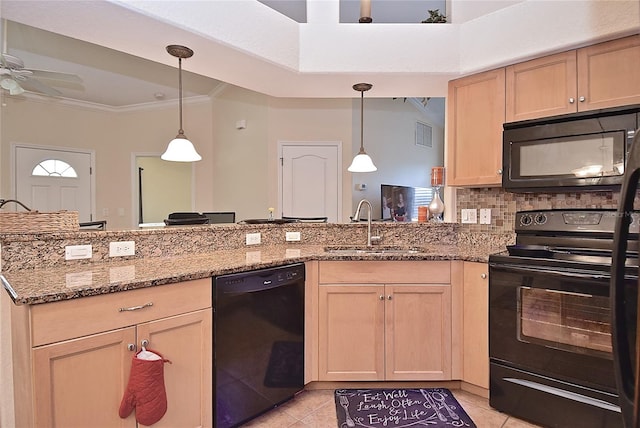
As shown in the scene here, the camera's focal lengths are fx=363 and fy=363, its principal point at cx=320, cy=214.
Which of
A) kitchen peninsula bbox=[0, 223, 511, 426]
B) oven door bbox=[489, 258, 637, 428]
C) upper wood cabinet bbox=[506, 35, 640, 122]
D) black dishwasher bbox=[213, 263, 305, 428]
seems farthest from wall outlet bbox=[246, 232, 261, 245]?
upper wood cabinet bbox=[506, 35, 640, 122]

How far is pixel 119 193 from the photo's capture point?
606 cm

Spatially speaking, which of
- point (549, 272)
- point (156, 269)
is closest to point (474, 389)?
point (549, 272)

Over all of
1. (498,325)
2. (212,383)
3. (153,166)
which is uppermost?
(153,166)

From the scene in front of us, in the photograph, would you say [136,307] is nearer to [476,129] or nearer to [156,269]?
[156,269]

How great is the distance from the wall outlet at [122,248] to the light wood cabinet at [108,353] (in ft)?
1.96

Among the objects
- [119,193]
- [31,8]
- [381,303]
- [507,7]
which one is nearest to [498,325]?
[381,303]

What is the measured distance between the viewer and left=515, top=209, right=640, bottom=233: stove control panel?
77.3 inches

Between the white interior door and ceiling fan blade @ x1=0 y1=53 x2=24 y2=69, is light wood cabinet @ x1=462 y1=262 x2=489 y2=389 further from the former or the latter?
ceiling fan blade @ x1=0 y1=53 x2=24 y2=69

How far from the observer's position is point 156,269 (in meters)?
1.75

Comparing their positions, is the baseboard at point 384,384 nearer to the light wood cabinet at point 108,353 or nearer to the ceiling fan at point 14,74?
the light wood cabinet at point 108,353

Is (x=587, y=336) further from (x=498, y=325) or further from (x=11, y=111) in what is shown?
(x=11, y=111)

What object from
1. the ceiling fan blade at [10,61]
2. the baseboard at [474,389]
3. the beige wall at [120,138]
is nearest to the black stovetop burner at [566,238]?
the baseboard at [474,389]

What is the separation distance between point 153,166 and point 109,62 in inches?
114

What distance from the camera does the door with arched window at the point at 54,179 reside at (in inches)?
205
